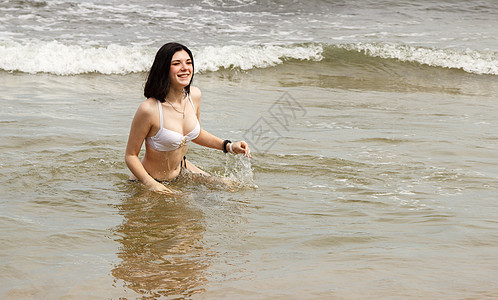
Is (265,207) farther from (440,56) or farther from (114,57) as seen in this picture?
(440,56)

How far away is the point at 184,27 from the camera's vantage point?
1579 cm

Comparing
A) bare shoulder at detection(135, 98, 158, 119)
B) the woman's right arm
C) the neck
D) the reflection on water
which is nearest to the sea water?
the reflection on water

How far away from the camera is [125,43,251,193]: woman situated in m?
4.67

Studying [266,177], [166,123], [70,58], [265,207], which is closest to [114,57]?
[70,58]

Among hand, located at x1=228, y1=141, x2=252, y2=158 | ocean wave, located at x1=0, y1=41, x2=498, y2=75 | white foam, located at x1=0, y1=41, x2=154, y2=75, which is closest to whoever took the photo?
hand, located at x1=228, y1=141, x2=252, y2=158

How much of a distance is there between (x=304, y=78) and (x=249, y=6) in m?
7.02

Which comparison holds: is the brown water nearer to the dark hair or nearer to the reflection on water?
the reflection on water

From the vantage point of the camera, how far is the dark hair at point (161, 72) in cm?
462

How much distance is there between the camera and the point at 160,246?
3.71 meters

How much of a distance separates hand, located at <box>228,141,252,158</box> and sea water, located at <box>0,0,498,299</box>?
0.39 meters

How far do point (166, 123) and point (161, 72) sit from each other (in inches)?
16.8

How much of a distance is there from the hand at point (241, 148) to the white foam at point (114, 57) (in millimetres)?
7521

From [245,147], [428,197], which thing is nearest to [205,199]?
[245,147]

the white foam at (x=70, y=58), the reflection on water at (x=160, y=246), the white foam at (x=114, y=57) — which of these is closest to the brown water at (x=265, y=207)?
the reflection on water at (x=160, y=246)
